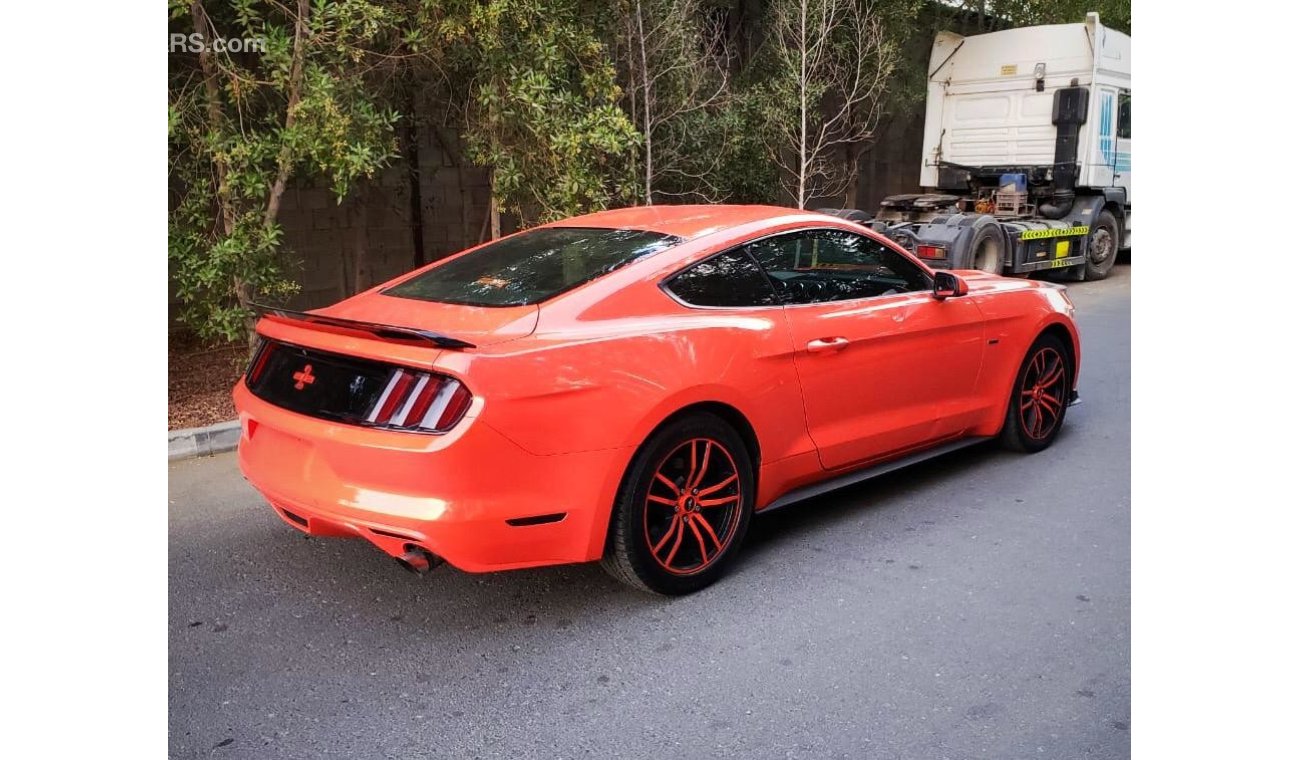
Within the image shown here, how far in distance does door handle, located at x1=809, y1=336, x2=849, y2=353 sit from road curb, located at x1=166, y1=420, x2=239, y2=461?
11.7 feet

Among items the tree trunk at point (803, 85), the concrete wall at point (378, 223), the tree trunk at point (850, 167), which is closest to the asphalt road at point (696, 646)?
the concrete wall at point (378, 223)

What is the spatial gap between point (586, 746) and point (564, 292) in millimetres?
1629

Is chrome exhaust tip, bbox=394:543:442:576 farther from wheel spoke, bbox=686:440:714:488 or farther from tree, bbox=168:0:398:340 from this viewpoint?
tree, bbox=168:0:398:340

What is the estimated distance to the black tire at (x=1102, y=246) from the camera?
48.2 feet

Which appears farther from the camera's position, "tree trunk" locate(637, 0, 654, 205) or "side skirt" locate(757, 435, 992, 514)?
"tree trunk" locate(637, 0, 654, 205)

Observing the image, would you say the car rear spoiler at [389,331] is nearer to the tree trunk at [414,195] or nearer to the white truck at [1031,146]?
the tree trunk at [414,195]

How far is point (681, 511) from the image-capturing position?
156 inches

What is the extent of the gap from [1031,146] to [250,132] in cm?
1054

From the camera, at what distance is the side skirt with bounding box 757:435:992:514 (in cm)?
439

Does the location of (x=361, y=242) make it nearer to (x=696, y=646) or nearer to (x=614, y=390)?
(x=614, y=390)

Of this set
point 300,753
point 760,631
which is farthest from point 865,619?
point 300,753

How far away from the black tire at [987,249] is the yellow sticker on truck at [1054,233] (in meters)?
0.52

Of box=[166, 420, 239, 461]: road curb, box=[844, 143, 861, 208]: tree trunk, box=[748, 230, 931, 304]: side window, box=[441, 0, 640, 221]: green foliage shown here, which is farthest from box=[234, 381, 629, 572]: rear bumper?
box=[844, 143, 861, 208]: tree trunk

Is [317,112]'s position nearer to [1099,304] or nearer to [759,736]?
[759,736]
